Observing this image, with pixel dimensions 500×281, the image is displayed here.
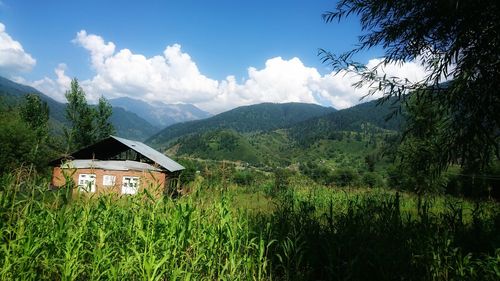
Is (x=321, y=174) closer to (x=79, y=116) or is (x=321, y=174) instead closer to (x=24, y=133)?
(x=79, y=116)

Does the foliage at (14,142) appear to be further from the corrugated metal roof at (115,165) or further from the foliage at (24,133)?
the corrugated metal roof at (115,165)

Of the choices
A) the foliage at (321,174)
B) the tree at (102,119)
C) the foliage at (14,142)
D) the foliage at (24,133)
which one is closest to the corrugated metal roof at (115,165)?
the foliage at (24,133)

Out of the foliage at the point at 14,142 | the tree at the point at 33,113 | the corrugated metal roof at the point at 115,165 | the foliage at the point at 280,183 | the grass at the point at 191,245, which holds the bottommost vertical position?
the grass at the point at 191,245

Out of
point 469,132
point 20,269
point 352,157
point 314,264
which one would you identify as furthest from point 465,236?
point 352,157

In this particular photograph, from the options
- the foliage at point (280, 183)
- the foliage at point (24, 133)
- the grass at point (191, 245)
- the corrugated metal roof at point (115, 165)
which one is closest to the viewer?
the grass at point (191, 245)

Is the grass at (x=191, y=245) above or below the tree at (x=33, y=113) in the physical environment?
below

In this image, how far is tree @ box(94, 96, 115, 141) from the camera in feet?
174

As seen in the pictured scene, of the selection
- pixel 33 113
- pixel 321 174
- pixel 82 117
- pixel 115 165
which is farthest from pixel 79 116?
pixel 321 174

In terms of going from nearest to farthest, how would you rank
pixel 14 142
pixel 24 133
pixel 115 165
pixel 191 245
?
1. pixel 191 245
2. pixel 115 165
3. pixel 14 142
4. pixel 24 133

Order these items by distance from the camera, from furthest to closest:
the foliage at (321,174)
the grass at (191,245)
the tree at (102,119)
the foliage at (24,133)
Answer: the foliage at (321,174)
the tree at (102,119)
the foliage at (24,133)
the grass at (191,245)

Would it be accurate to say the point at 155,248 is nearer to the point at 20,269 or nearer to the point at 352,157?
the point at 20,269

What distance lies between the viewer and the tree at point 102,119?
174 feet

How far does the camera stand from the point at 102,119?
53656 millimetres

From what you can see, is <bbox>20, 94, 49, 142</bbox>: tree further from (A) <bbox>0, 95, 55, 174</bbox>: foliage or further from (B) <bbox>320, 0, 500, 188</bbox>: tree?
(B) <bbox>320, 0, 500, 188</bbox>: tree
